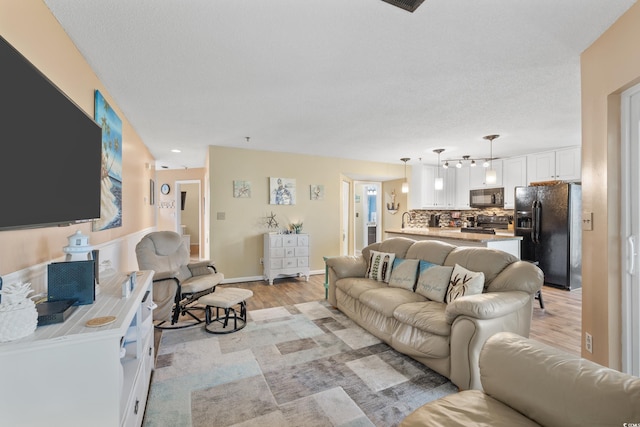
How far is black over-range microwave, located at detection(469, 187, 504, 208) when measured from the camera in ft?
19.1

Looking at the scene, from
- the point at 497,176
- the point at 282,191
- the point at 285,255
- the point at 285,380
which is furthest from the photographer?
the point at 497,176

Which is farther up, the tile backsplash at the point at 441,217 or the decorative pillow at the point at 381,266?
the tile backsplash at the point at 441,217

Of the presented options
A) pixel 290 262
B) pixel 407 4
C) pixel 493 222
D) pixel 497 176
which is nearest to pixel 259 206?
Result: pixel 290 262

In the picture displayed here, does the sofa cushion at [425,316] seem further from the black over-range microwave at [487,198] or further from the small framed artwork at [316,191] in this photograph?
the black over-range microwave at [487,198]

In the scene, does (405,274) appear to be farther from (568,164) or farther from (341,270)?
(568,164)

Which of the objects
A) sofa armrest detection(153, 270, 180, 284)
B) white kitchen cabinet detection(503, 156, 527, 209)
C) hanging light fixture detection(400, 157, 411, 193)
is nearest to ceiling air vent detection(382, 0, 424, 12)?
sofa armrest detection(153, 270, 180, 284)

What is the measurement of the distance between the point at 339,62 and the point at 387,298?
2047 millimetres

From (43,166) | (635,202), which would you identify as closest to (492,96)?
(635,202)

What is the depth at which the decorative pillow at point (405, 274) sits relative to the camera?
115 inches

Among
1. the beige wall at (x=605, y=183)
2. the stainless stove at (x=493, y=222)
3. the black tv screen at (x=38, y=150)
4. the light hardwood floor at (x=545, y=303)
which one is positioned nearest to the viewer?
the black tv screen at (x=38, y=150)

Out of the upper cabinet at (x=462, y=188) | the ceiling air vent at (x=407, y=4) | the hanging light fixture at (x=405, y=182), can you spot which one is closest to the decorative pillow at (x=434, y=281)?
the ceiling air vent at (x=407, y=4)

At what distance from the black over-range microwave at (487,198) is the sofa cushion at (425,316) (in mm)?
4353

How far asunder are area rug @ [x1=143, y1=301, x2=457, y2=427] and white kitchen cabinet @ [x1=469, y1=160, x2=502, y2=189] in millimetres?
4766

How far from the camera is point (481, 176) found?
6141 mm
